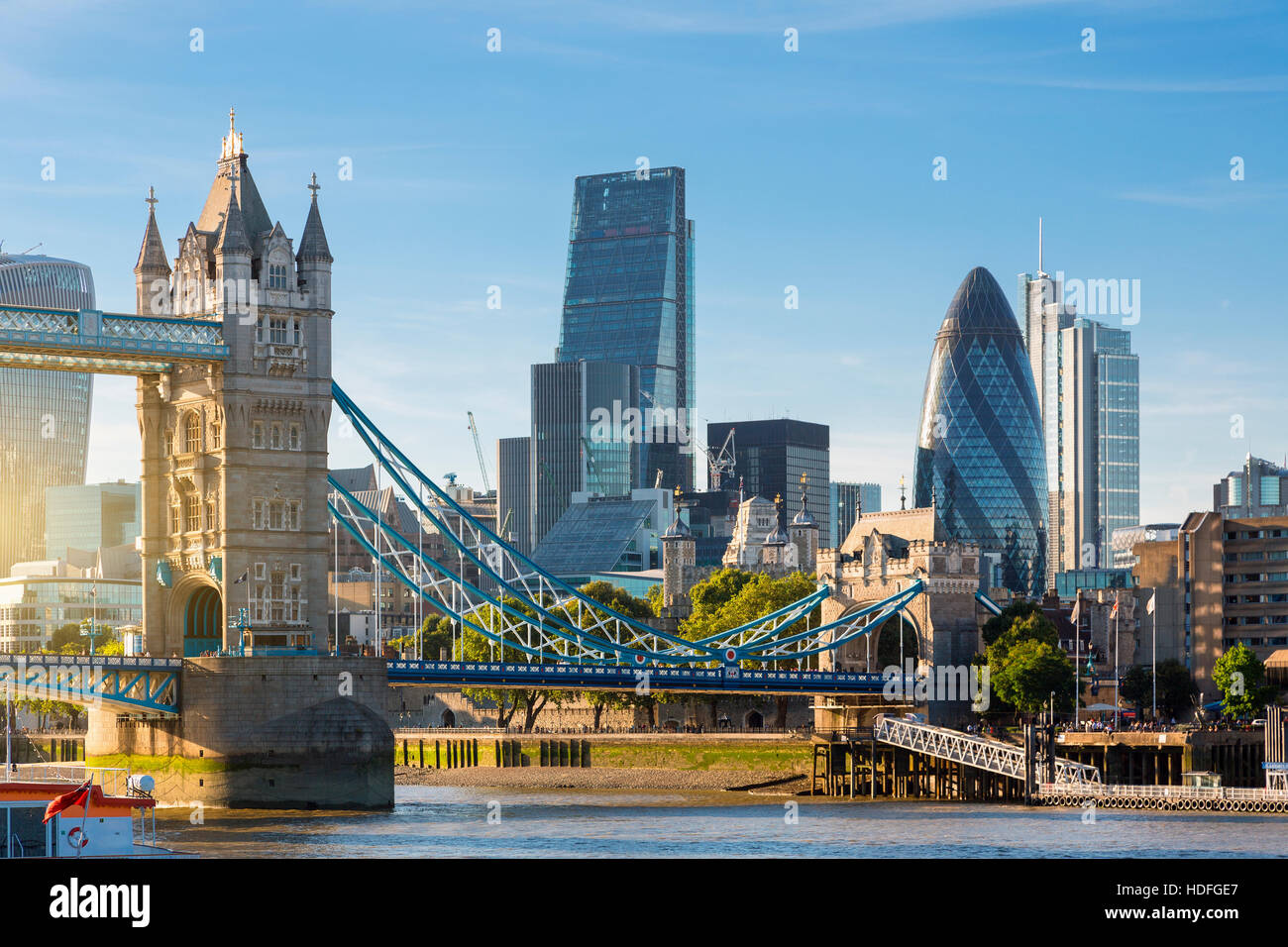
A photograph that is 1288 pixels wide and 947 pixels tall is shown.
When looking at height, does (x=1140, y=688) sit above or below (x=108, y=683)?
below

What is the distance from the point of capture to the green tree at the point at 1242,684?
354 feet

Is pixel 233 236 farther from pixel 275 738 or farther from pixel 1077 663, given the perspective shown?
pixel 1077 663

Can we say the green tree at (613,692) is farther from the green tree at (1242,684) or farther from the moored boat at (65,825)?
the moored boat at (65,825)

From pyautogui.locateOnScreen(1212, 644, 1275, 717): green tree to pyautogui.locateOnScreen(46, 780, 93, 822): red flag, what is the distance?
7536 centimetres

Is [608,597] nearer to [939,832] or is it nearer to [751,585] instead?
[751,585]

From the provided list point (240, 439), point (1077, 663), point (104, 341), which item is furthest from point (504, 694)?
point (104, 341)

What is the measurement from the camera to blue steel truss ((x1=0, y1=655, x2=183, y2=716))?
275ft

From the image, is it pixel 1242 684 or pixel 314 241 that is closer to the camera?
pixel 314 241

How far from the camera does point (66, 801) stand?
45.2 metres

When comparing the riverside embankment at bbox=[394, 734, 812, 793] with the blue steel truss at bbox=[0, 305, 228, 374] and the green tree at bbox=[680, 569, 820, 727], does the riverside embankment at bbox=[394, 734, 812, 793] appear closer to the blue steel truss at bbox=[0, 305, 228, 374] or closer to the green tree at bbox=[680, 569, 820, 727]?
the green tree at bbox=[680, 569, 820, 727]

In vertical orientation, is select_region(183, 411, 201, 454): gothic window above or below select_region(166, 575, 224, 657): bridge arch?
above

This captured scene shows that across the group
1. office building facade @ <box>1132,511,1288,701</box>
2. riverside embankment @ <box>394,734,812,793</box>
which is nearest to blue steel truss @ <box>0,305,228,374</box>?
riverside embankment @ <box>394,734,812,793</box>

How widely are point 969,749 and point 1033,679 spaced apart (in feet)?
61.2
